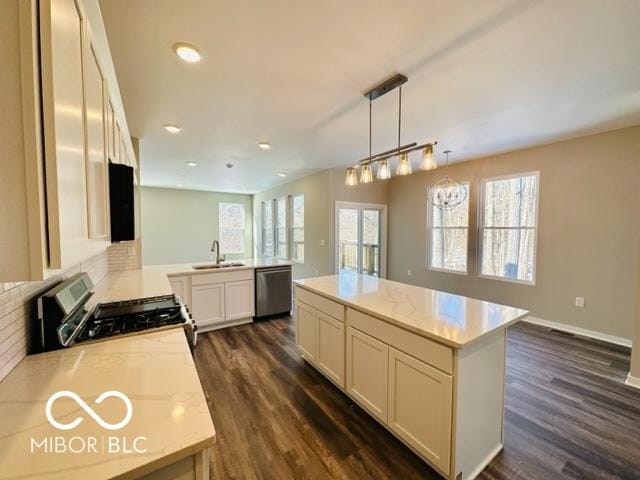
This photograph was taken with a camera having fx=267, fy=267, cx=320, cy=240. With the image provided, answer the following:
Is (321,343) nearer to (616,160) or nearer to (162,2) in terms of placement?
(162,2)

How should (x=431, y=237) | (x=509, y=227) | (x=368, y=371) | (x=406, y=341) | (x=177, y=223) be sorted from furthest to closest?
(x=177, y=223)
(x=431, y=237)
(x=509, y=227)
(x=368, y=371)
(x=406, y=341)

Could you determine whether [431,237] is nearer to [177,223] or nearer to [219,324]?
[219,324]

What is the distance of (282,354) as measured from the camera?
3.09 metres

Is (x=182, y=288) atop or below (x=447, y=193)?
below

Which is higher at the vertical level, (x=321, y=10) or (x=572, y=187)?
(x=321, y=10)

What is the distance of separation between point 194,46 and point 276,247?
621cm

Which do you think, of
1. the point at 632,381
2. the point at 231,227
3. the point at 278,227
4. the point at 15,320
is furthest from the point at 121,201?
the point at 231,227

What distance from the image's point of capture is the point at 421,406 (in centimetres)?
157

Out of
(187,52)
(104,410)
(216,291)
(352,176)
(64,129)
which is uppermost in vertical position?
(187,52)

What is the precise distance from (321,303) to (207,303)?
78.4 inches

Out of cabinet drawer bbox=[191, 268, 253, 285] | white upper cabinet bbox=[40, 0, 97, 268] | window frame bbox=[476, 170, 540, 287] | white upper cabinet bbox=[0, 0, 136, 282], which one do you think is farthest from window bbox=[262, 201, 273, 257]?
white upper cabinet bbox=[0, 0, 136, 282]

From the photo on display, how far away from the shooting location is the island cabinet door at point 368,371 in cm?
182

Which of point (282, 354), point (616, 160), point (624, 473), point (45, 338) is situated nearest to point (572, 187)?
point (616, 160)

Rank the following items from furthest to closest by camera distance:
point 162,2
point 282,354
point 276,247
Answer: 1. point 276,247
2. point 282,354
3. point 162,2
